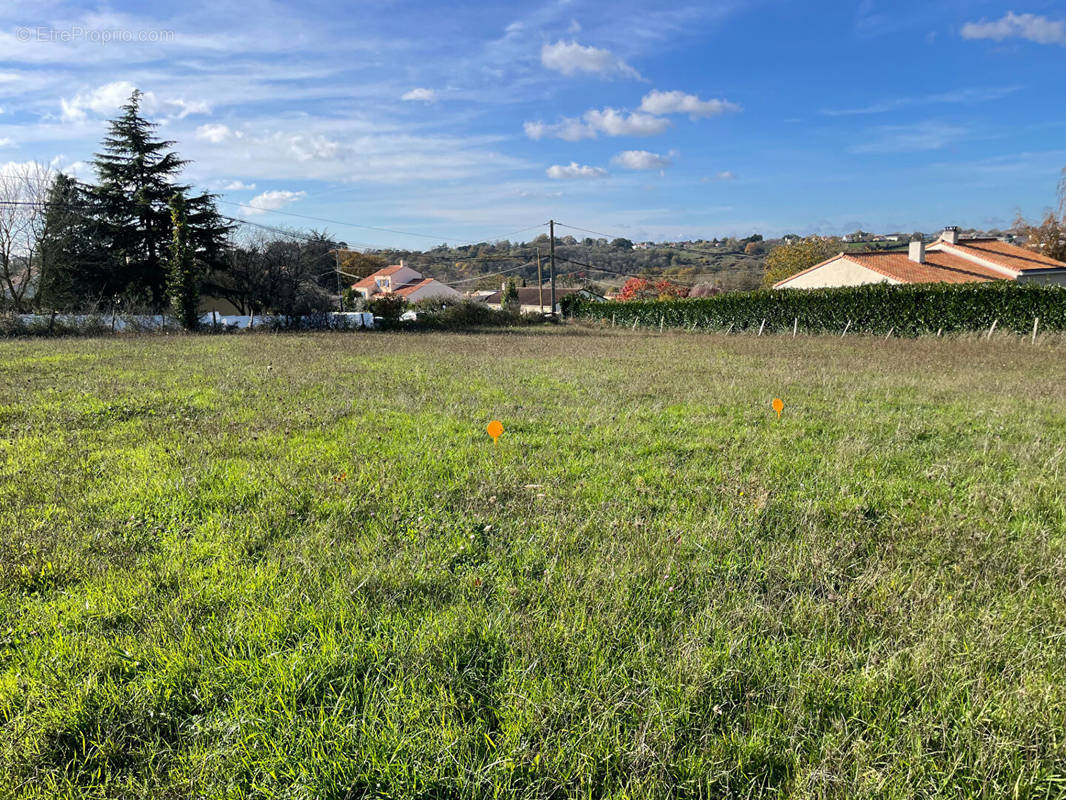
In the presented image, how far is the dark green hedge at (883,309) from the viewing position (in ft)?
62.4

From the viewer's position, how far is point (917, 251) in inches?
1249

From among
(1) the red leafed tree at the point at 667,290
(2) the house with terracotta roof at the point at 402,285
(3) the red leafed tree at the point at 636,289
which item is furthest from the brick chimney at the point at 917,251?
(2) the house with terracotta roof at the point at 402,285

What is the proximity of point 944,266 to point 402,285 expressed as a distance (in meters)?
57.2

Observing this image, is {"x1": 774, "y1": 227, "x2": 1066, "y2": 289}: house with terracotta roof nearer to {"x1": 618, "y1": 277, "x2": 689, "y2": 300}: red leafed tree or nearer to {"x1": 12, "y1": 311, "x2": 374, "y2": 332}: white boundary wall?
{"x1": 618, "y1": 277, "x2": 689, "y2": 300}: red leafed tree

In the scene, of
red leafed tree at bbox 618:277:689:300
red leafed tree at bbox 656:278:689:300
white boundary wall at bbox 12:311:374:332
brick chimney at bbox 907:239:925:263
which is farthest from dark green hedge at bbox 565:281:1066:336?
white boundary wall at bbox 12:311:374:332

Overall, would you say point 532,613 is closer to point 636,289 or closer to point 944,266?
point 944,266

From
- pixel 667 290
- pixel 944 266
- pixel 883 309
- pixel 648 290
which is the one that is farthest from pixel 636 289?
pixel 883 309

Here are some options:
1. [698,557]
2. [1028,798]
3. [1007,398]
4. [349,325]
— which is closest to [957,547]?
[698,557]

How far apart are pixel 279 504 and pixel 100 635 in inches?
60.7

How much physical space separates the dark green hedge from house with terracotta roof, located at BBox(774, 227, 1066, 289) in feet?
18.2

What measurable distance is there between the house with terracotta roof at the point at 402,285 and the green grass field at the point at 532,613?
57.5m

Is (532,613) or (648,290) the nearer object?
(532,613)

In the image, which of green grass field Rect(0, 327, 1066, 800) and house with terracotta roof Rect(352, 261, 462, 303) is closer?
green grass field Rect(0, 327, 1066, 800)

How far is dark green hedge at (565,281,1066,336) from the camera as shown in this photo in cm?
1902
